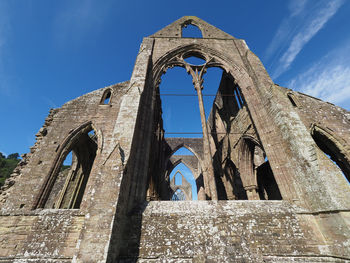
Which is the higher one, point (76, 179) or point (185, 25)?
point (185, 25)

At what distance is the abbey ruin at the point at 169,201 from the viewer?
3.38m

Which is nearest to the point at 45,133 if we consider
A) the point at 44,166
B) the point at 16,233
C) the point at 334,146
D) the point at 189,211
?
the point at 44,166

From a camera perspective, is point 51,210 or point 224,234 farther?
point 51,210

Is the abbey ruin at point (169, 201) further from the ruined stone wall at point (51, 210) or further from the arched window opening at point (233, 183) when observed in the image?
the arched window opening at point (233, 183)

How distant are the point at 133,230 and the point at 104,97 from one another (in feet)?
20.8

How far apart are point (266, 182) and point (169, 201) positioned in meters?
9.30

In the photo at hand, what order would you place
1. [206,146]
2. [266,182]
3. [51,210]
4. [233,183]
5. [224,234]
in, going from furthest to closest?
[233,183]
[266,182]
[206,146]
[51,210]
[224,234]

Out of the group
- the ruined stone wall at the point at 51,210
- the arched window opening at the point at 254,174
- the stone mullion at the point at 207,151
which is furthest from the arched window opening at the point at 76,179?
the arched window opening at the point at 254,174

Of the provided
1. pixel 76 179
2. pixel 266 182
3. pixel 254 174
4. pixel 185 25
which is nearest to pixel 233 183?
pixel 266 182

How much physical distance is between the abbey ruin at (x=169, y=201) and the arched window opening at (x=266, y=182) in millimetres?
3464

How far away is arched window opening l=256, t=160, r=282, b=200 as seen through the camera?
1023 cm

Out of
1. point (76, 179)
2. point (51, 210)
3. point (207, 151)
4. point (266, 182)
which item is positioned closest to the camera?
point (51, 210)

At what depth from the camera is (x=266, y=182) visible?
35.4 feet

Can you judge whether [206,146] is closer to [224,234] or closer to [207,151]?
[207,151]
